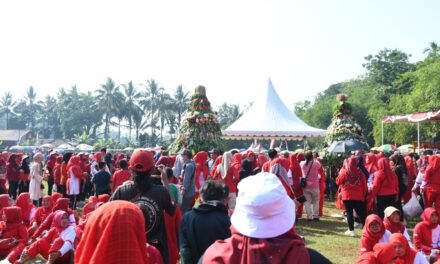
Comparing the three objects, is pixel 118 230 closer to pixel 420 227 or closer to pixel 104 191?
pixel 420 227

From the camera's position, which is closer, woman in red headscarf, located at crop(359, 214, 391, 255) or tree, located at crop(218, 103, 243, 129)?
woman in red headscarf, located at crop(359, 214, 391, 255)

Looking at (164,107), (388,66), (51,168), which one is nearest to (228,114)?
(164,107)

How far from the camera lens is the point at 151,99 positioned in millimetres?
74000

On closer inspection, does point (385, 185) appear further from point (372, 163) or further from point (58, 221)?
point (58, 221)

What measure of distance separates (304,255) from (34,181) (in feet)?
37.3

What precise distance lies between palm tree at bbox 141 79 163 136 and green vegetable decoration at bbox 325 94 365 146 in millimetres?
59701

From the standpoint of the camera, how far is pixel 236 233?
79.7 inches

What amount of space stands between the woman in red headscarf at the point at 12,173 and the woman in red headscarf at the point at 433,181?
36.0 ft

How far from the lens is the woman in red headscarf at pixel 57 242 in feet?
19.4

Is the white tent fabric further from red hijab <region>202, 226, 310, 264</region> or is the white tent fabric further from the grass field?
red hijab <region>202, 226, 310, 264</region>

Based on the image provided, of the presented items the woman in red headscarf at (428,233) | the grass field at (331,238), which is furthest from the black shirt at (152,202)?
the grass field at (331,238)

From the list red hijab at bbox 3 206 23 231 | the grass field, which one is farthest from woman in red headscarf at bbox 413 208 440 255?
red hijab at bbox 3 206 23 231

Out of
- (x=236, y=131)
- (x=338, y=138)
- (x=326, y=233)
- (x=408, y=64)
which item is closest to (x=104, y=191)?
(x=326, y=233)

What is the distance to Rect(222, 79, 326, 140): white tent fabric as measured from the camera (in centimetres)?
2302
